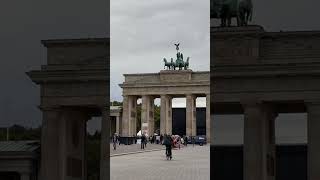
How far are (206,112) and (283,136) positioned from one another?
1135 millimetres

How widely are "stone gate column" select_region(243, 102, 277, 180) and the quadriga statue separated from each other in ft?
3.18

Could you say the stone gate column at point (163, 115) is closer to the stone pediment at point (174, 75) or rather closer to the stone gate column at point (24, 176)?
the stone pediment at point (174, 75)

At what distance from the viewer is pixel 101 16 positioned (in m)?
6.34

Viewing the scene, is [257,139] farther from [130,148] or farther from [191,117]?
[130,148]

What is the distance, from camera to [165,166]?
6336 millimetres

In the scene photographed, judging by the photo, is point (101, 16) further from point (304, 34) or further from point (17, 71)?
point (304, 34)

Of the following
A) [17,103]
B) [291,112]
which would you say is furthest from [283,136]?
[17,103]

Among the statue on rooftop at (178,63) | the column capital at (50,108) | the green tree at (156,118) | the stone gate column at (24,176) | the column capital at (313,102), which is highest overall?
the statue on rooftop at (178,63)

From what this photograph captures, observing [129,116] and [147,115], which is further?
[147,115]

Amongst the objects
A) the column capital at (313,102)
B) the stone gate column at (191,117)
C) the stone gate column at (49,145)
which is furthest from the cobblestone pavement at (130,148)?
the column capital at (313,102)

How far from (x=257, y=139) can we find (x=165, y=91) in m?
1.20

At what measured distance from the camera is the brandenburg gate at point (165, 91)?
610cm

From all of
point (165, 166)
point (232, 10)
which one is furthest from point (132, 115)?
point (232, 10)

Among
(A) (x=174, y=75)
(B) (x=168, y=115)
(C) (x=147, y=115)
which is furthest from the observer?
(C) (x=147, y=115)
